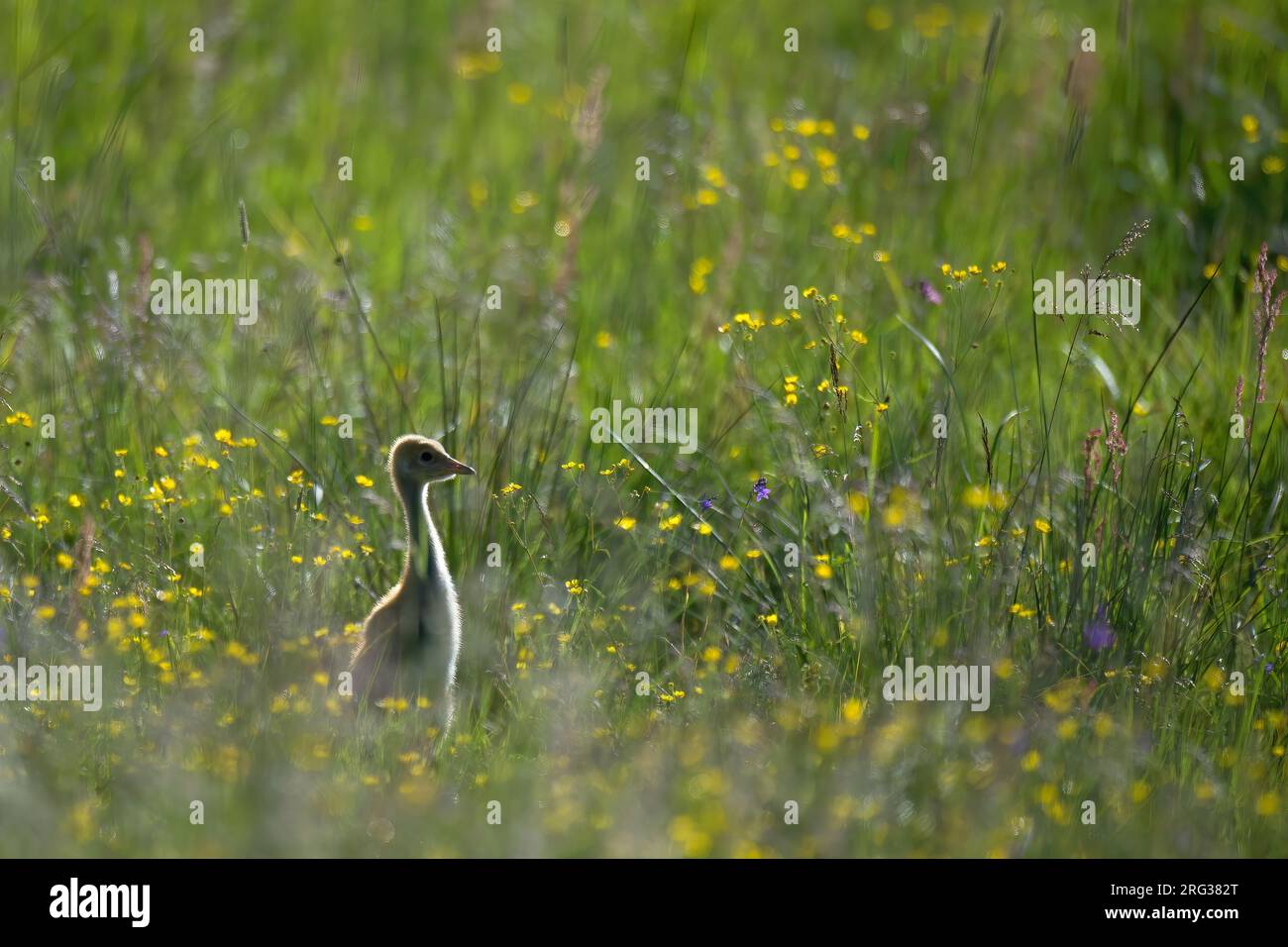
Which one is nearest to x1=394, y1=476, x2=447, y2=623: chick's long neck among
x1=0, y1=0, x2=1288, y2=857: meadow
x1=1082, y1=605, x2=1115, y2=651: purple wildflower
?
x1=0, y1=0, x2=1288, y2=857: meadow

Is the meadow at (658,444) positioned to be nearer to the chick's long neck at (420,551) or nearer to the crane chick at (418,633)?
the crane chick at (418,633)

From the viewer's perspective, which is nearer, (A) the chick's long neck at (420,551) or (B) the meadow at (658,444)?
(B) the meadow at (658,444)

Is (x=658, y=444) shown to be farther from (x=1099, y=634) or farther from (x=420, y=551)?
(x=1099, y=634)

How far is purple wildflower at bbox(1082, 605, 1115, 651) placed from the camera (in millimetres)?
5051

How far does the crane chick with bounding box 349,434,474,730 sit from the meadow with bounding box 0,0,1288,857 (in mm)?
134

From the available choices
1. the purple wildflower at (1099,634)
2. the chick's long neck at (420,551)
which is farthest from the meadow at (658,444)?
the chick's long neck at (420,551)

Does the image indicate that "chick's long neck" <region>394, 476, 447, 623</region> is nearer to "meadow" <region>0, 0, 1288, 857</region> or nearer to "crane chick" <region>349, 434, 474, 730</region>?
"crane chick" <region>349, 434, 474, 730</region>

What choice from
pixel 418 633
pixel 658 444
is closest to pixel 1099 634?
pixel 658 444

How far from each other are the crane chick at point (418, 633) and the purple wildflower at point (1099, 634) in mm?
1906

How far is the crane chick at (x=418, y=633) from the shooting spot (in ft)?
16.7

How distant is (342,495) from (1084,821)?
2.78 metres

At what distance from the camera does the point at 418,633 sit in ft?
16.7

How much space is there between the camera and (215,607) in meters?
5.35
